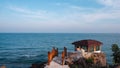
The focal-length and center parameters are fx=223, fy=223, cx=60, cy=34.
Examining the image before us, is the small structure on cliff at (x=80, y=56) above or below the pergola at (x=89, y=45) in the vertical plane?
below

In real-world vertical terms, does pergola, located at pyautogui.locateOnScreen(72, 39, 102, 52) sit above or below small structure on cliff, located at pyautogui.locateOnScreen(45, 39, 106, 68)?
above

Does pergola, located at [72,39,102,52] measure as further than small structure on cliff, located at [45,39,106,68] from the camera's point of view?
Yes

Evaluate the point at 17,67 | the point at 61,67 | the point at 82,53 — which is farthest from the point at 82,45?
the point at 17,67

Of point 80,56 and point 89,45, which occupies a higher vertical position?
point 89,45

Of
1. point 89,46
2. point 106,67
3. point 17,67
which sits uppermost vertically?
point 89,46

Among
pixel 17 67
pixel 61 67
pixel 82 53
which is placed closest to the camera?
pixel 61 67

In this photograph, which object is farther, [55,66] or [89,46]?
[89,46]

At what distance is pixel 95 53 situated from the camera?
38.1 metres

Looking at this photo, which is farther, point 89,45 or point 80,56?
point 89,45

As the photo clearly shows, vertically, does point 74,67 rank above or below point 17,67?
above

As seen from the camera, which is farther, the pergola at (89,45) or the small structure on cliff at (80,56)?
the pergola at (89,45)

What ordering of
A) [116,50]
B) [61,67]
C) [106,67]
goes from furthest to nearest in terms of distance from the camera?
1. [116,50]
2. [106,67]
3. [61,67]

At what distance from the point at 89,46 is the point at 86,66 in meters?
7.39

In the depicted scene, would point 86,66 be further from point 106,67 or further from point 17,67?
point 17,67
